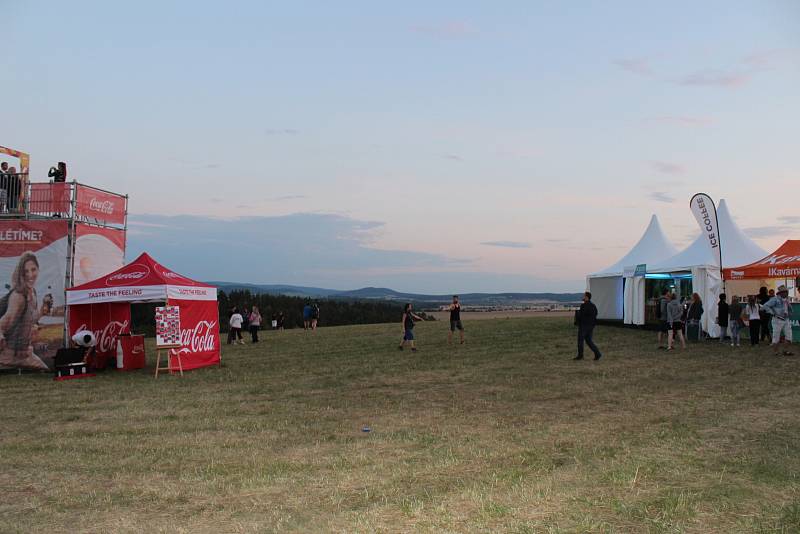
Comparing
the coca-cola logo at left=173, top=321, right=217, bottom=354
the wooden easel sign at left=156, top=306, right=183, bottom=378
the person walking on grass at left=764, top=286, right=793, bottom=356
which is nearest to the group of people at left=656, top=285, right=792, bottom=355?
the person walking on grass at left=764, top=286, right=793, bottom=356

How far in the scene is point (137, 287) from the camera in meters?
15.1

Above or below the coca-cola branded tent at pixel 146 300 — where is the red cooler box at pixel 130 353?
below

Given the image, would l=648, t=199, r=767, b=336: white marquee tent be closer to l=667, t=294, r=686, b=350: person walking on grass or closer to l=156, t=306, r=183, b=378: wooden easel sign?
l=667, t=294, r=686, b=350: person walking on grass

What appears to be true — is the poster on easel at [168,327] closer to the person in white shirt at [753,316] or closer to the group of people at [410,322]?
the group of people at [410,322]

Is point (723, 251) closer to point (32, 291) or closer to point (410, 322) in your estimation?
point (410, 322)

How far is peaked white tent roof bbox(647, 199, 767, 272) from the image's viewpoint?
22.5m

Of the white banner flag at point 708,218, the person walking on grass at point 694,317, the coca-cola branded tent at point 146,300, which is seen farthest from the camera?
the white banner flag at point 708,218

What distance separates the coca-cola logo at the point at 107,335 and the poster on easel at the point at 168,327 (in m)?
2.60

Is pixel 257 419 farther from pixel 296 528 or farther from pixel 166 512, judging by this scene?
pixel 296 528

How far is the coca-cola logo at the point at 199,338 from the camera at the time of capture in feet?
51.1

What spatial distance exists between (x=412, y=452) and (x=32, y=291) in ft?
40.4

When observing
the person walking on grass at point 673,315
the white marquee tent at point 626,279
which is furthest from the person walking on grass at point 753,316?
the white marquee tent at point 626,279

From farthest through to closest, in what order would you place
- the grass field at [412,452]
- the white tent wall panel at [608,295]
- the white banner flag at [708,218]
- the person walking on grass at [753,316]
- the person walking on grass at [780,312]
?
the white tent wall panel at [608,295] → the white banner flag at [708,218] → the person walking on grass at [753,316] → the person walking on grass at [780,312] → the grass field at [412,452]

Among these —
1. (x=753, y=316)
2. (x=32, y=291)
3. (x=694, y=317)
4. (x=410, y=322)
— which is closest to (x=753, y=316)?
(x=753, y=316)
